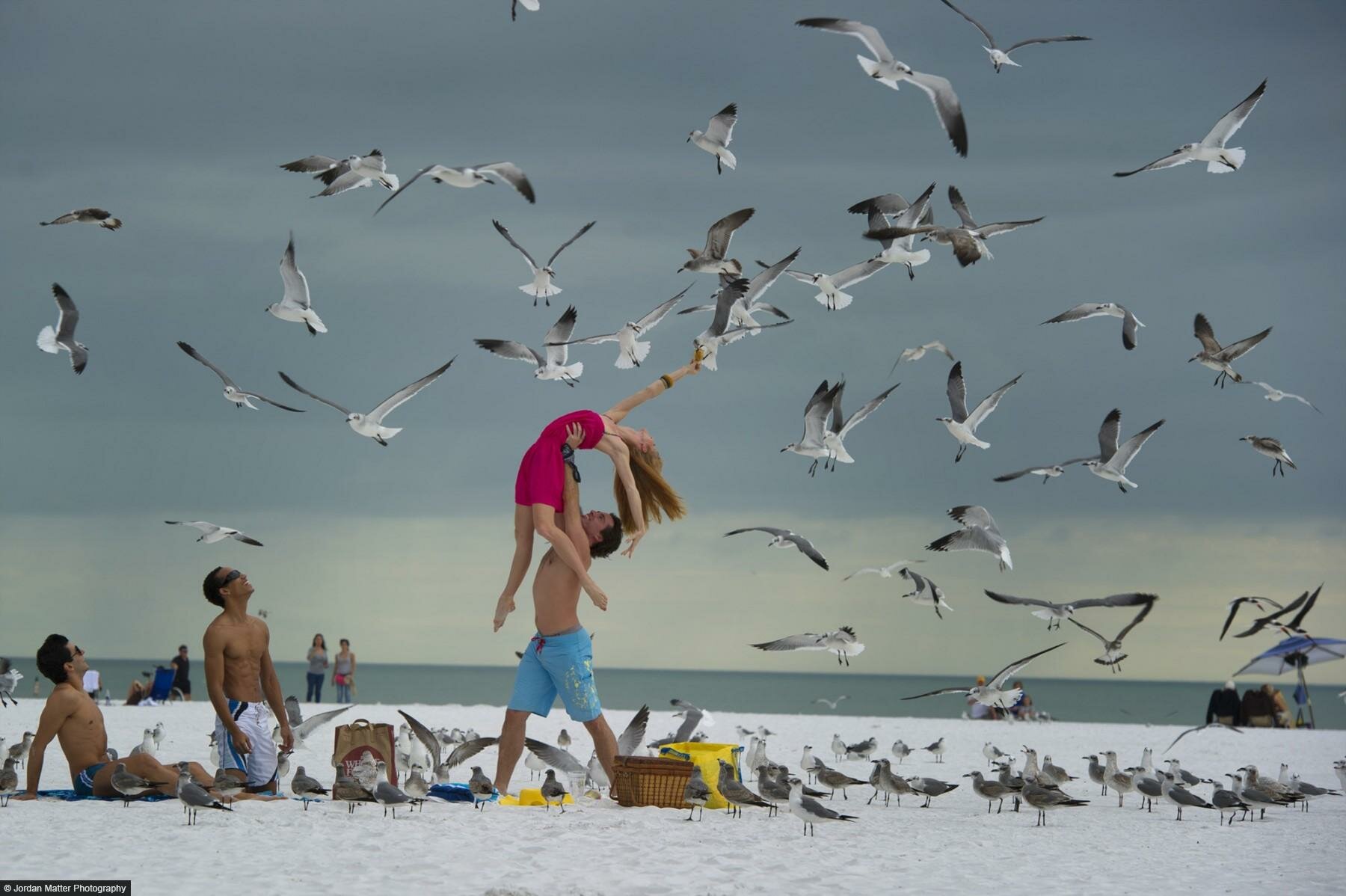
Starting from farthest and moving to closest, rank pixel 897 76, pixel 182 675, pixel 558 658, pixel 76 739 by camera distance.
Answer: pixel 182 675 < pixel 897 76 < pixel 558 658 < pixel 76 739

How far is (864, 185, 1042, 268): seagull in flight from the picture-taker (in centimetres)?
1295

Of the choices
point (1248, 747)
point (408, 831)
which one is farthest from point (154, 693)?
point (408, 831)

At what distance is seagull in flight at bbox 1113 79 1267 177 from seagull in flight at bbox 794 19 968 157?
2.92m

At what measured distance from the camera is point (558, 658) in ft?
34.3

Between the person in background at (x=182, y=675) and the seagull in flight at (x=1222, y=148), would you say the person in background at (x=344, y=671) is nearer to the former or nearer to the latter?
the person in background at (x=182, y=675)

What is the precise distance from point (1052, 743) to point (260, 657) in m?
16.5

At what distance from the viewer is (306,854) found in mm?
8016

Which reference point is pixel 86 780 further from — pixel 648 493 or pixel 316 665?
pixel 316 665

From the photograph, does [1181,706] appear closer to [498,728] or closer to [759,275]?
[498,728]

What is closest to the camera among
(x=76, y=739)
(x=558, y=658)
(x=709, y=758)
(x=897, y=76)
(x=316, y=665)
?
(x=76, y=739)

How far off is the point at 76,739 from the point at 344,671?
19.6 meters

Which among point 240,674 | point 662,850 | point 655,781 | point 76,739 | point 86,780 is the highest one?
point 240,674

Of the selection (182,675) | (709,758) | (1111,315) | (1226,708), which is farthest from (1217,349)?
(182,675)

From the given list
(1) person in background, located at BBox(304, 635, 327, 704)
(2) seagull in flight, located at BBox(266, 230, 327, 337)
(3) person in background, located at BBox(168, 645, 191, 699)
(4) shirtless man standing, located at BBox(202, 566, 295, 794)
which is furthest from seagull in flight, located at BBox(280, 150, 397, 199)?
(3) person in background, located at BBox(168, 645, 191, 699)
